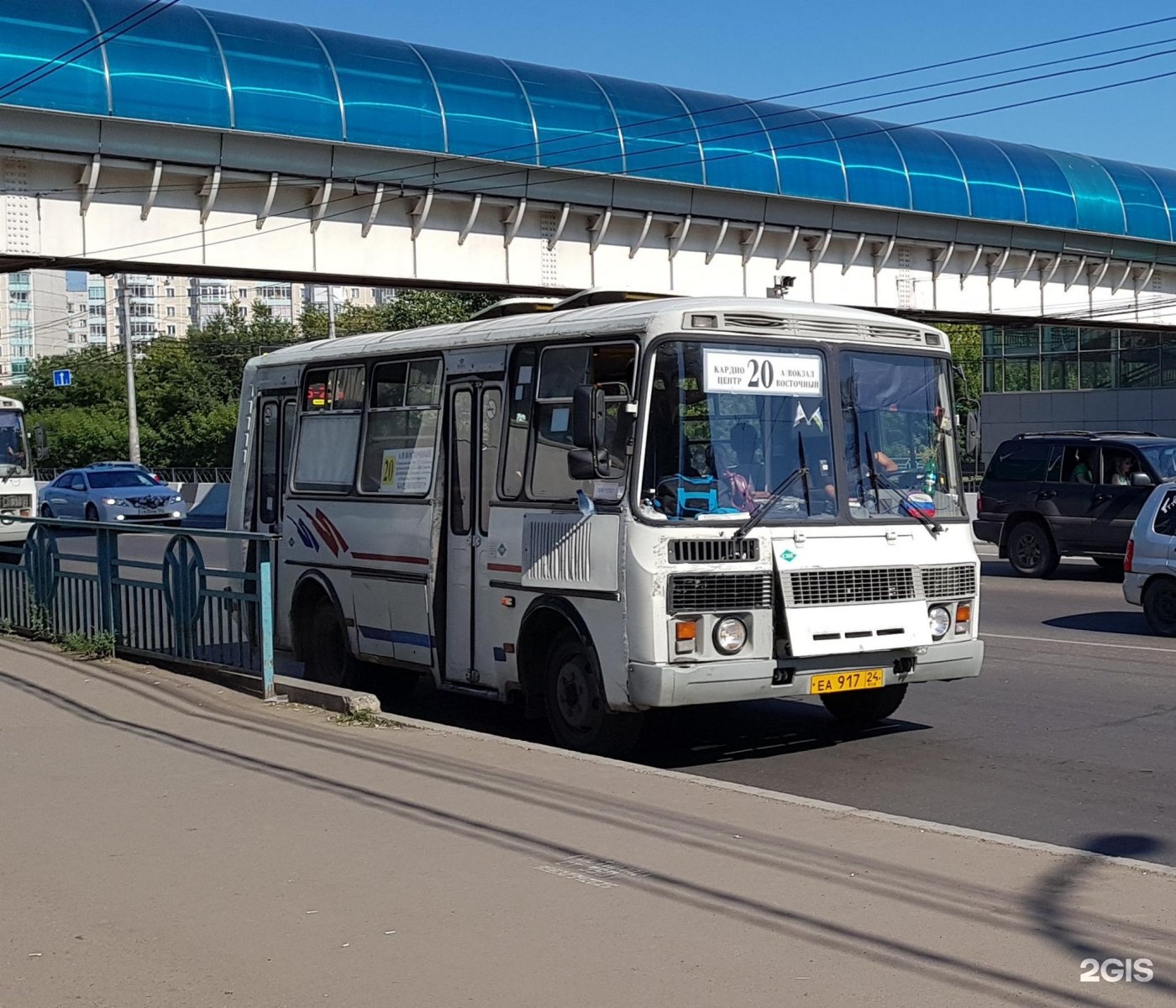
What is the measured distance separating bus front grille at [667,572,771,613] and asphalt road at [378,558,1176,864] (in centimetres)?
106

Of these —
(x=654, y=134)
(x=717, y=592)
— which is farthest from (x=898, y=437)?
(x=654, y=134)

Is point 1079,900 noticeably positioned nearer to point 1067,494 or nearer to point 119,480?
point 1067,494

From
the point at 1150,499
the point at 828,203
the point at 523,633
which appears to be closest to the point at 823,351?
the point at 523,633

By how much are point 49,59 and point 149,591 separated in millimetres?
12556

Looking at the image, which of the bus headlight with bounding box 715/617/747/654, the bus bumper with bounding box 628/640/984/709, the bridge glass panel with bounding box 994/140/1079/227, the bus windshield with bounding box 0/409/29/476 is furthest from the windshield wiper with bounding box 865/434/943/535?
the bridge glass panel with bounding box 994/140/1079/227

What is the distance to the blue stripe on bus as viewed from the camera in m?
10.9

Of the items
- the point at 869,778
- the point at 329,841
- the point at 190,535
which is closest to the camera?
the point at 329,841

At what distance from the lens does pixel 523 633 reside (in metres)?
9.89

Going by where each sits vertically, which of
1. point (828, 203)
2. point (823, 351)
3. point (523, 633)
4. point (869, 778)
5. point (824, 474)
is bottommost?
point (869, 778)

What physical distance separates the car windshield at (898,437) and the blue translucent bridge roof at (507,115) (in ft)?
53.2

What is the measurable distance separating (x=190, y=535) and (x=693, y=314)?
498cm

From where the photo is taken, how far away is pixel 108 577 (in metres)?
13.2

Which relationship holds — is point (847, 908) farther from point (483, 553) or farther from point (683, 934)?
point (483, 553)

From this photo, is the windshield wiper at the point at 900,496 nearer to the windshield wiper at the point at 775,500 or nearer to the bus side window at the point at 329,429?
the windshield wiper at the point at 775,500
